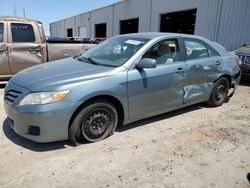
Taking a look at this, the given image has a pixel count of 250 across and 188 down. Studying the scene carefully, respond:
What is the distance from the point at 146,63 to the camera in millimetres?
3828

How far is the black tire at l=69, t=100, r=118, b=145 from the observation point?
11.3 ft

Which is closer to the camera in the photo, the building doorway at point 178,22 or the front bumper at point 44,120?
the front bumper at point 44,120

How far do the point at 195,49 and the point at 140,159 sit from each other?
104 inches

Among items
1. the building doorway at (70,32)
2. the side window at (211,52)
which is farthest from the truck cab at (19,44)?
the building doorway at (70,32)

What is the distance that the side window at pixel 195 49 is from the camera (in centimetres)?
475

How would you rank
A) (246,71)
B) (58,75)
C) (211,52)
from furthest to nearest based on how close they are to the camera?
(246,71) < (211,52) < (58,75)

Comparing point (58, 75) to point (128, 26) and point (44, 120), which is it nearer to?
point (44, 120)

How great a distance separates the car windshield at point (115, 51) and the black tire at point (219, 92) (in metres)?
2.14

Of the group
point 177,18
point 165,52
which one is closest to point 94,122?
point 165,52

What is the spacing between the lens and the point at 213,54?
17.3ft

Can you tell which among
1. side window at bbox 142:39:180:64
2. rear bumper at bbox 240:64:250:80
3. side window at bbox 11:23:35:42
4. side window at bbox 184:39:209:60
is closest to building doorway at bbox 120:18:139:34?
rear bumper at bbox 240:64:250:80

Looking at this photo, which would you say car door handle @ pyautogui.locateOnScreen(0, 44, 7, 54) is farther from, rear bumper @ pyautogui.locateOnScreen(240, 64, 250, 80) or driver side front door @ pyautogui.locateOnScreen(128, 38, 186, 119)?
rear bumper @ pyautogui.locateOnScreen(240, 64, 250, 80)

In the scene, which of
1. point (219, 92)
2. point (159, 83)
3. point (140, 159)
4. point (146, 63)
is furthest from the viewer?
point (219, 92)

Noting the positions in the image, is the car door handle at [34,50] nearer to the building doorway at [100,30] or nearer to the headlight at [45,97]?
the headlight at [45,97]
